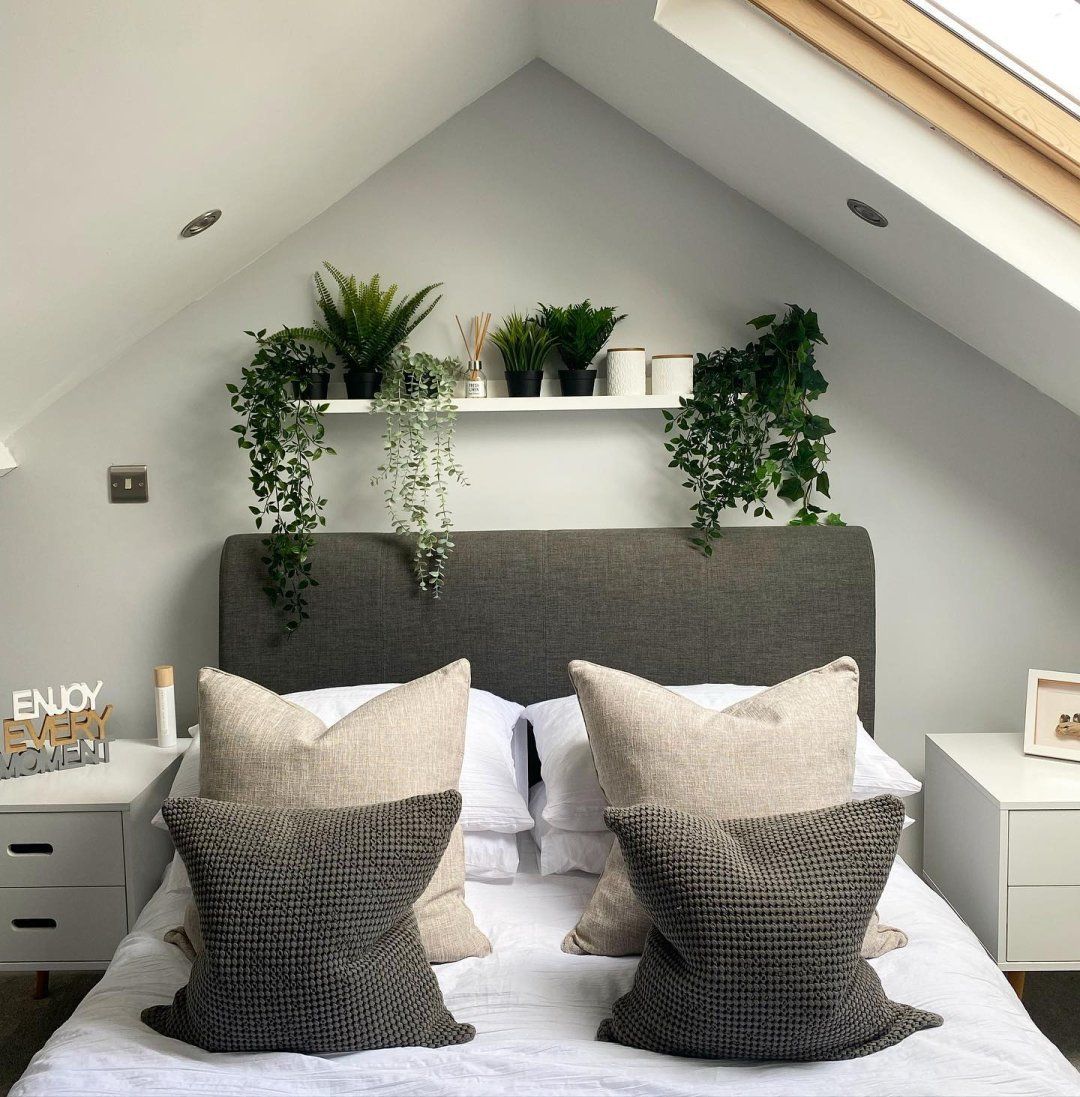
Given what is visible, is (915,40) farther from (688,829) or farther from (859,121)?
(688,829)

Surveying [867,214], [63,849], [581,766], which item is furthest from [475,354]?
[63,849]

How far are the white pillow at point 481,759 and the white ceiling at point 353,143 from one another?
40.4 inches

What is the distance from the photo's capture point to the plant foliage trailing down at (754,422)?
2.59 m

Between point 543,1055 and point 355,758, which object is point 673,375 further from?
point 543,1055

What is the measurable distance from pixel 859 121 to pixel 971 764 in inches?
59.4

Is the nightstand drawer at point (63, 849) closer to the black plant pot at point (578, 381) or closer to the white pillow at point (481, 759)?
the white pillow at point (481, 759)

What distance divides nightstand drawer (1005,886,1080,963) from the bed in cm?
33

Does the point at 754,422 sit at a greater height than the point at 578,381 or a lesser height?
lesser

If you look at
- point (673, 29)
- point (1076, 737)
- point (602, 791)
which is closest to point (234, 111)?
point (673, 29)

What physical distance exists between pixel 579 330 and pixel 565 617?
2.43ft

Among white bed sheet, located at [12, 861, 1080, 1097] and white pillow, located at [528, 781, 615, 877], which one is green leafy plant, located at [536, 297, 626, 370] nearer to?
white pillow, located at [528, 781, 615, 877]

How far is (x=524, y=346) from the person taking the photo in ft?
8.68

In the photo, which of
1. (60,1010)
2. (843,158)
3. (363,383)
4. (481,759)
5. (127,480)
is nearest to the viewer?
(843,158)

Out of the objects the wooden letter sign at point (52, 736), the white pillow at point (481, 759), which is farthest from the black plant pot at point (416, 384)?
the wooden letter sign at point (52, 736)
